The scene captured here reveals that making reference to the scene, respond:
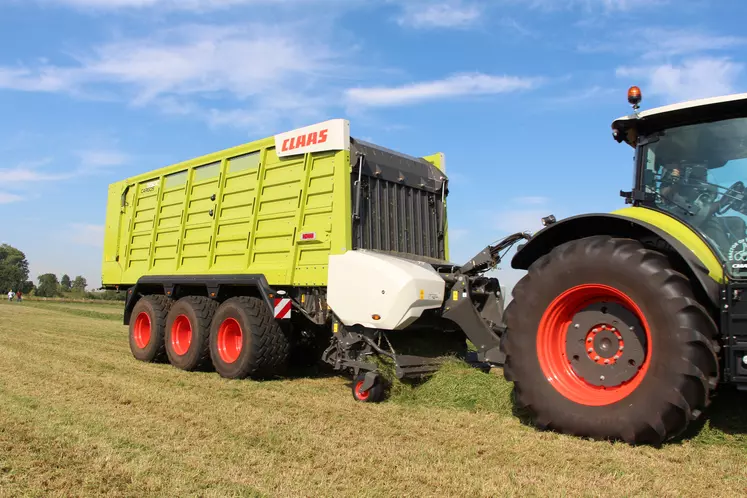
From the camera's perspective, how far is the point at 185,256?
9.62 metres

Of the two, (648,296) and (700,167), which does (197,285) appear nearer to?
(648,296)

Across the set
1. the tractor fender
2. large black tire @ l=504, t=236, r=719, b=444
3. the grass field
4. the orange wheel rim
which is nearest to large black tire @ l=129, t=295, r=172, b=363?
the orange wheel rim

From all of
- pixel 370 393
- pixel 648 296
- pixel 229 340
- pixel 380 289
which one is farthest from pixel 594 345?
pixel 229 340

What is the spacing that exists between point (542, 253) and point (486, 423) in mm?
1506

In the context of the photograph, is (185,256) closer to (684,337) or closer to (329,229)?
(329,229)

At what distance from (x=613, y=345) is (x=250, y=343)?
4703 mm

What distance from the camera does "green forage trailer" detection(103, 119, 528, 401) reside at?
21.1 ft

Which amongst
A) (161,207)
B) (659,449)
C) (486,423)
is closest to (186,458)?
(486,423)

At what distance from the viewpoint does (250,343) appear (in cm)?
777

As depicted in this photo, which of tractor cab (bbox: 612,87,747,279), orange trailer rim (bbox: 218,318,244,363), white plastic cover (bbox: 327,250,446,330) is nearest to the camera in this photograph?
tractor cab (bbox: 612,87,747,279)

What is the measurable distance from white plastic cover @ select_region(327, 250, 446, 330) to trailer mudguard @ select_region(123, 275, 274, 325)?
135cm

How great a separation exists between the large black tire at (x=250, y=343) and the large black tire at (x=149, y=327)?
1.82m

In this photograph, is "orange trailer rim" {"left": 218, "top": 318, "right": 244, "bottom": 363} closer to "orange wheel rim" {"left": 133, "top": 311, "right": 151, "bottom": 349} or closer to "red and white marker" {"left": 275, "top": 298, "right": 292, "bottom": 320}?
"red and white marker" {"left": 275, "top": 298, "right": 292, "bottom": 320}

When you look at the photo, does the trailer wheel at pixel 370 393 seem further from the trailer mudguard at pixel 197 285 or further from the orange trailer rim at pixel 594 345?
the orange trailer rim at pixel 594 345
